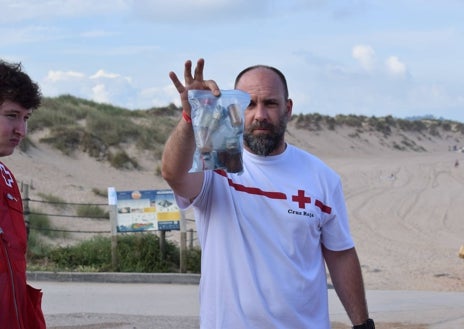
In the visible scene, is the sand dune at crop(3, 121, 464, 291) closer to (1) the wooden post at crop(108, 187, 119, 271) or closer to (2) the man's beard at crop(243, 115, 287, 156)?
(1) the wooden post at crop(108, 187, 119, 271)

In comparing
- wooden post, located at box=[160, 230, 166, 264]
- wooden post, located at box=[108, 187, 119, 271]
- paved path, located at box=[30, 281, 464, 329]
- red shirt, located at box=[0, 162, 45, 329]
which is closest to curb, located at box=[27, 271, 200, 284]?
paved path, located at box=[30, 281, 464, 329]

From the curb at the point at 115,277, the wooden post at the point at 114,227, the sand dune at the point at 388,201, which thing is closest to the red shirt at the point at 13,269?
the curb at the point at 115,277

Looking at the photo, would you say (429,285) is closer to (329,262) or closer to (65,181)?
(329,262)

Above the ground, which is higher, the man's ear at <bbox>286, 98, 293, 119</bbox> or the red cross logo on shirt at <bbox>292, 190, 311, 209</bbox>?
the man's ear at <bbox>286, 98, 293, 119</bbox>

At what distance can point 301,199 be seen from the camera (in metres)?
3.78

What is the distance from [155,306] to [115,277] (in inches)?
83.8

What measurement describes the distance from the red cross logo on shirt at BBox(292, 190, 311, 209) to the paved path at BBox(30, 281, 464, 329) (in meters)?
5.20

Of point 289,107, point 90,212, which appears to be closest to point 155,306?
point 289,107

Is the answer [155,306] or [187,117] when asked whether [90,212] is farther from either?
[187,117]

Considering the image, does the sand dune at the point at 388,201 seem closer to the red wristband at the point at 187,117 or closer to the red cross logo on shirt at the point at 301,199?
the red cross logo on shirt at the point at 301,199

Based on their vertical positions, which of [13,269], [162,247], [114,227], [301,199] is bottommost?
[162,247]

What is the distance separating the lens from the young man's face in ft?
11.4

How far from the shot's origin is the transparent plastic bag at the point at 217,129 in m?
3.21

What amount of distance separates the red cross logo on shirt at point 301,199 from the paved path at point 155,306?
5196mm
